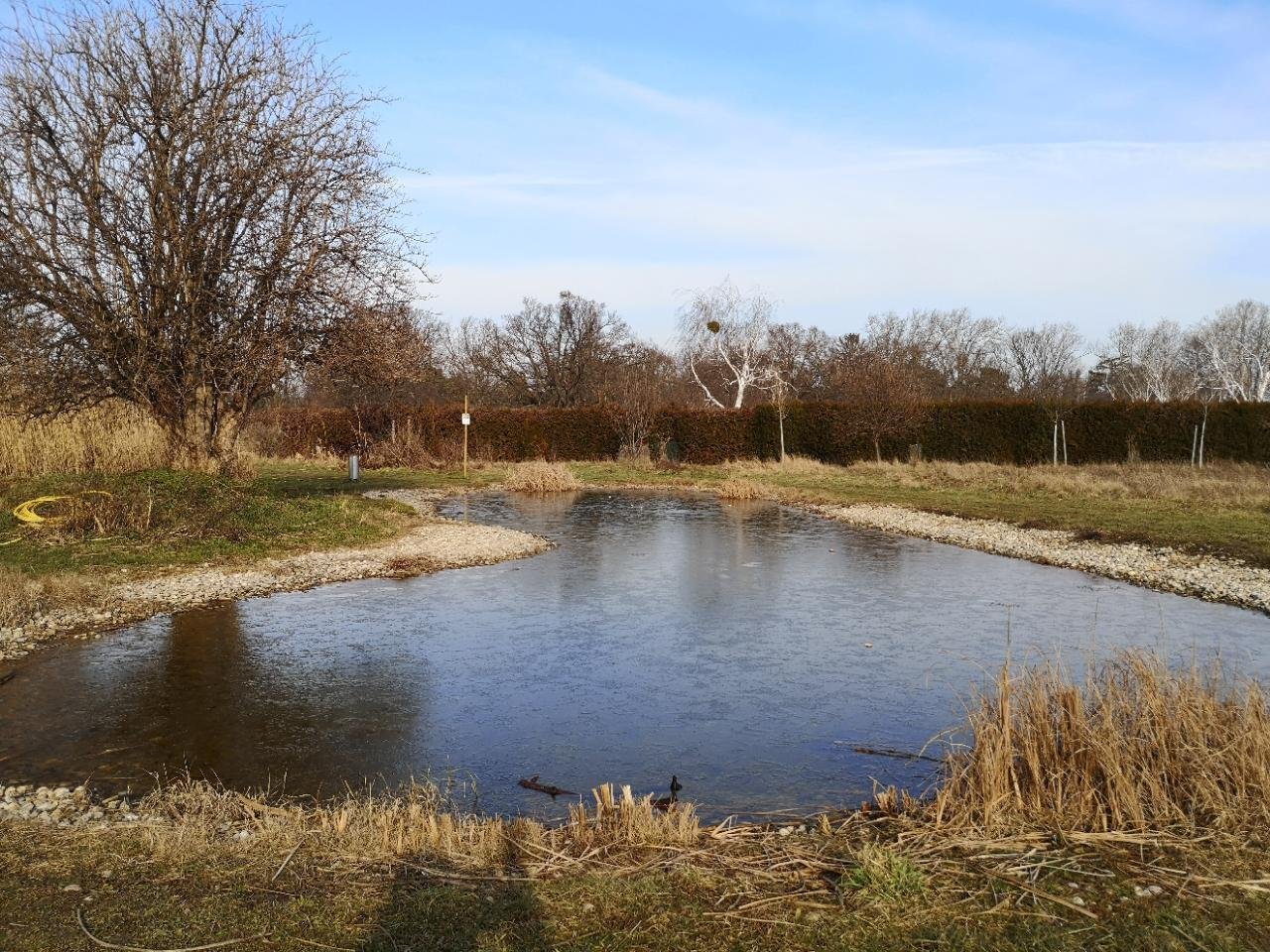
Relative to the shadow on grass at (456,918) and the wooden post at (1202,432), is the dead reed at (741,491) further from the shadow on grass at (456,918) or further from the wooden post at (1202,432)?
the shadow on grass at (456,918)

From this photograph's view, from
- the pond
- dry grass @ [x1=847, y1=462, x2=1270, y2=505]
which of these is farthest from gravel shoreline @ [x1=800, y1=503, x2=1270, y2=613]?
dry grass @ [x1=847, y1=462, x2=1270, y2=505]

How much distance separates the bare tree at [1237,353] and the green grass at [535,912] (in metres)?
69.6

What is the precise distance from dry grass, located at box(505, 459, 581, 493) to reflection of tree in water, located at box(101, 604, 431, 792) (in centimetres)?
1729

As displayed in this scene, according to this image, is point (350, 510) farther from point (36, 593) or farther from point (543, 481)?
point (543, 481)

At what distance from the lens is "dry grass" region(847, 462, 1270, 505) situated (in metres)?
22.0

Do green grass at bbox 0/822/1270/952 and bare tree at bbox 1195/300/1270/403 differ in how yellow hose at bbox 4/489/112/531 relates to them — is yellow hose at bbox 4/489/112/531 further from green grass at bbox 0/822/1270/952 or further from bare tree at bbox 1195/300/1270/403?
bare tree at bbox 1195/300/1270/403

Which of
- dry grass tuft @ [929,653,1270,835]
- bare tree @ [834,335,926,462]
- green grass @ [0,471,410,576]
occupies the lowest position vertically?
dry grass tuft @ [929,653,1270,835]

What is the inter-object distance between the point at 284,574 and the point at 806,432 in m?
25.6

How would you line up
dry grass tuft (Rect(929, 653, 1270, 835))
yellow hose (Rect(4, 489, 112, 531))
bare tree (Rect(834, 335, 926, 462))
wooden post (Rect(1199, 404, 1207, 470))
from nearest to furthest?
1. dry grass tuft (Rect(929, 653, 1270, 835))
2. yellow hose (Rect(4, 489, 112, 531))
3. wooden post (Rect(1199, 404, 1207, 470))
4. bare tree (Rect(834, 335, 926, 462))

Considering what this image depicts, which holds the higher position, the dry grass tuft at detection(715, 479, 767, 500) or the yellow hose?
the yellow hose

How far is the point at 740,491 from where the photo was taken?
26.0 metres

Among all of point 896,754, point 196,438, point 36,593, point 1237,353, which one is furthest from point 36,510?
point 1237,353

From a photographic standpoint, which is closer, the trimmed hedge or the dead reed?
the dead reed

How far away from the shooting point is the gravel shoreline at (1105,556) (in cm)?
1224
